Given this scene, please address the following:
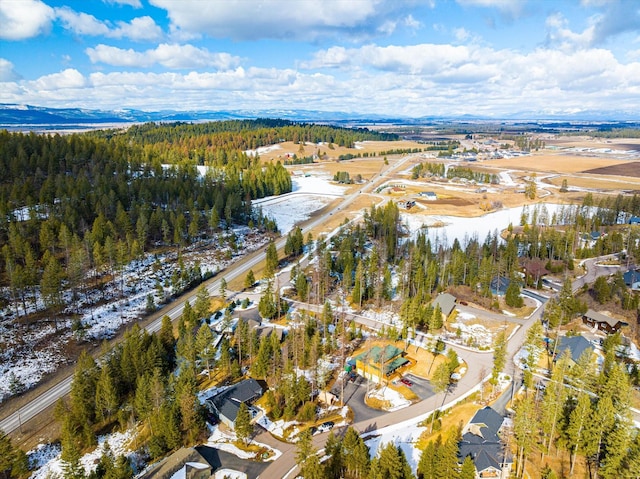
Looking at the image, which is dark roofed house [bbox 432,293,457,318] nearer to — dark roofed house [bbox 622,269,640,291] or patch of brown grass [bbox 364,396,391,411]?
patch of brown grass [bbox 364,396,391,411]

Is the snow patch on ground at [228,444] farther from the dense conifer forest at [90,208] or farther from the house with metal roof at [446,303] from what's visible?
the dense conifer forest at [90,208]

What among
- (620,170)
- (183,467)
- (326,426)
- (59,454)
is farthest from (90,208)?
(620,170)

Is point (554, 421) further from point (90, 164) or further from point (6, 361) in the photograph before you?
point (90, 164)

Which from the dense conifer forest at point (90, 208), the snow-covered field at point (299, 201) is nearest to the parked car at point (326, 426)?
the dense conifer forest at point (90, 208)

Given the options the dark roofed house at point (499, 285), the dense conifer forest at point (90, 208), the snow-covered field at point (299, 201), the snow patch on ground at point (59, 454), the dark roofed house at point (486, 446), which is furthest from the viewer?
the snow-covered field at point (299, 201)

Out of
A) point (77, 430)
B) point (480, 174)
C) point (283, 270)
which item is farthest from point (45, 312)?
point (480, 174)

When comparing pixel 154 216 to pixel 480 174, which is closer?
pixel 154 216
